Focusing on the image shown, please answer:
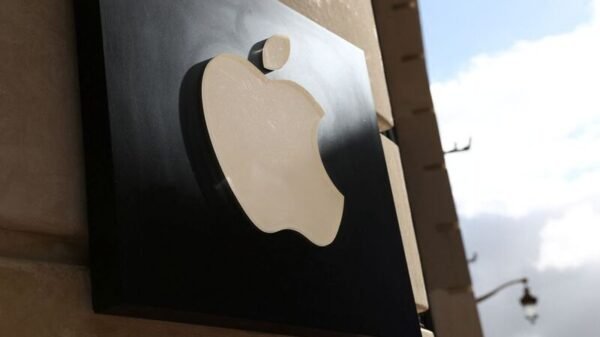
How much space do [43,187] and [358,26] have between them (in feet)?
5.12

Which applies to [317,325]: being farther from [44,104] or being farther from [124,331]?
[44,104]

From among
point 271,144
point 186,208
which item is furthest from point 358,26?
point 186,208

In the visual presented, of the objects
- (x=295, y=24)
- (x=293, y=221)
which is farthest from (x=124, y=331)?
(x=295, y=24)

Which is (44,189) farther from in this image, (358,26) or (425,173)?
(425,173)

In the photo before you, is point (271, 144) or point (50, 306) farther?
point (271, 144)

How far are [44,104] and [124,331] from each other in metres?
0.34

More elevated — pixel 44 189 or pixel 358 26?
pixel 358 26

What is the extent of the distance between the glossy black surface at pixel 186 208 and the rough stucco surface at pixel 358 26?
396 millimetres

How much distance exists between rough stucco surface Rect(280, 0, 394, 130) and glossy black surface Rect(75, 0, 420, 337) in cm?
40

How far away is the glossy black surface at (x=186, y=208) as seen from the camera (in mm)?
1286

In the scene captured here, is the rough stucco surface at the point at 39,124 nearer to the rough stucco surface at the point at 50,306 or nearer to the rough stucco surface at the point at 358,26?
the rough stucco surface at the point at 50,306

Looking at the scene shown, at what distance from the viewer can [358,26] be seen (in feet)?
8.74

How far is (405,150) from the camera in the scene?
566cm

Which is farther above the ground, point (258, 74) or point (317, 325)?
point (258, 74)
